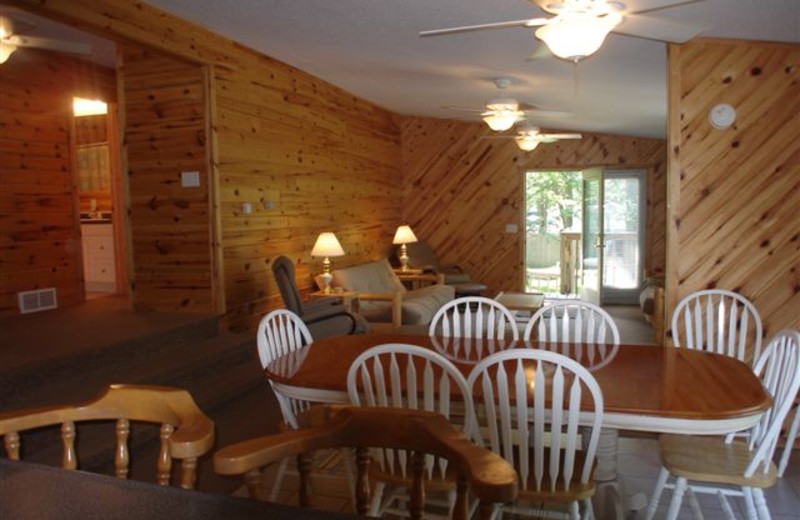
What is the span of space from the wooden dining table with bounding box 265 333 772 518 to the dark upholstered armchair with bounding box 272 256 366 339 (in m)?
1.75

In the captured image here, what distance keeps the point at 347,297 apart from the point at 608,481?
3722 millimetres

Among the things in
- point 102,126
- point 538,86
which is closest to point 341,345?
point 538,86

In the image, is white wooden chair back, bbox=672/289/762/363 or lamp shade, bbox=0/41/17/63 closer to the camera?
white wooden chair back, bbox=672/289/762/363

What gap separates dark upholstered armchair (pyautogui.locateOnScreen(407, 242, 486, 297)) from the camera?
8195 millimetres

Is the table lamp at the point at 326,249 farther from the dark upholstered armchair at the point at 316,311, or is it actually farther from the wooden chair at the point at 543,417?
the wooden chair at the point at 543,417

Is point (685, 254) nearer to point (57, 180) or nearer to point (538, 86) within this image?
point (538, 86)

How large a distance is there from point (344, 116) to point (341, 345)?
15.4 feet

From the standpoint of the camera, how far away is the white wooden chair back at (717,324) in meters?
3.19

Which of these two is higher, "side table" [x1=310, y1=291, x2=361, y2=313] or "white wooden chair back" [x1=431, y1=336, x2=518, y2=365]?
"white wooden chair back" [x1=431, y1=336, x2=518, y2=365]

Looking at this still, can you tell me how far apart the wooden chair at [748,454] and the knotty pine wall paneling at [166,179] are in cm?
364

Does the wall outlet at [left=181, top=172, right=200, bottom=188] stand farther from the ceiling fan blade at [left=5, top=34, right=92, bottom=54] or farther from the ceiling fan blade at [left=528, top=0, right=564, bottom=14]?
the ceiling fan blade at [left=528, top=0, right=564, bottom=14]

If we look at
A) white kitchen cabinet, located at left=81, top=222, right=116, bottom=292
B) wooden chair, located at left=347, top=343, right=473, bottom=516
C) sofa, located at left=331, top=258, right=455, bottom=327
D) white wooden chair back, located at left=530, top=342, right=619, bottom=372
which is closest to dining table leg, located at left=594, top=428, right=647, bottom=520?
white wooden chair back, located at left=530, top=342, right=619, bottom=372

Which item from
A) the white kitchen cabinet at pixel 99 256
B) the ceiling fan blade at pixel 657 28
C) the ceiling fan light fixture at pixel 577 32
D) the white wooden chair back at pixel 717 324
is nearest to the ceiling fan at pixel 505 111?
the white wooden chair back at pixel 717 324

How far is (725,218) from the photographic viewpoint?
146 inches
